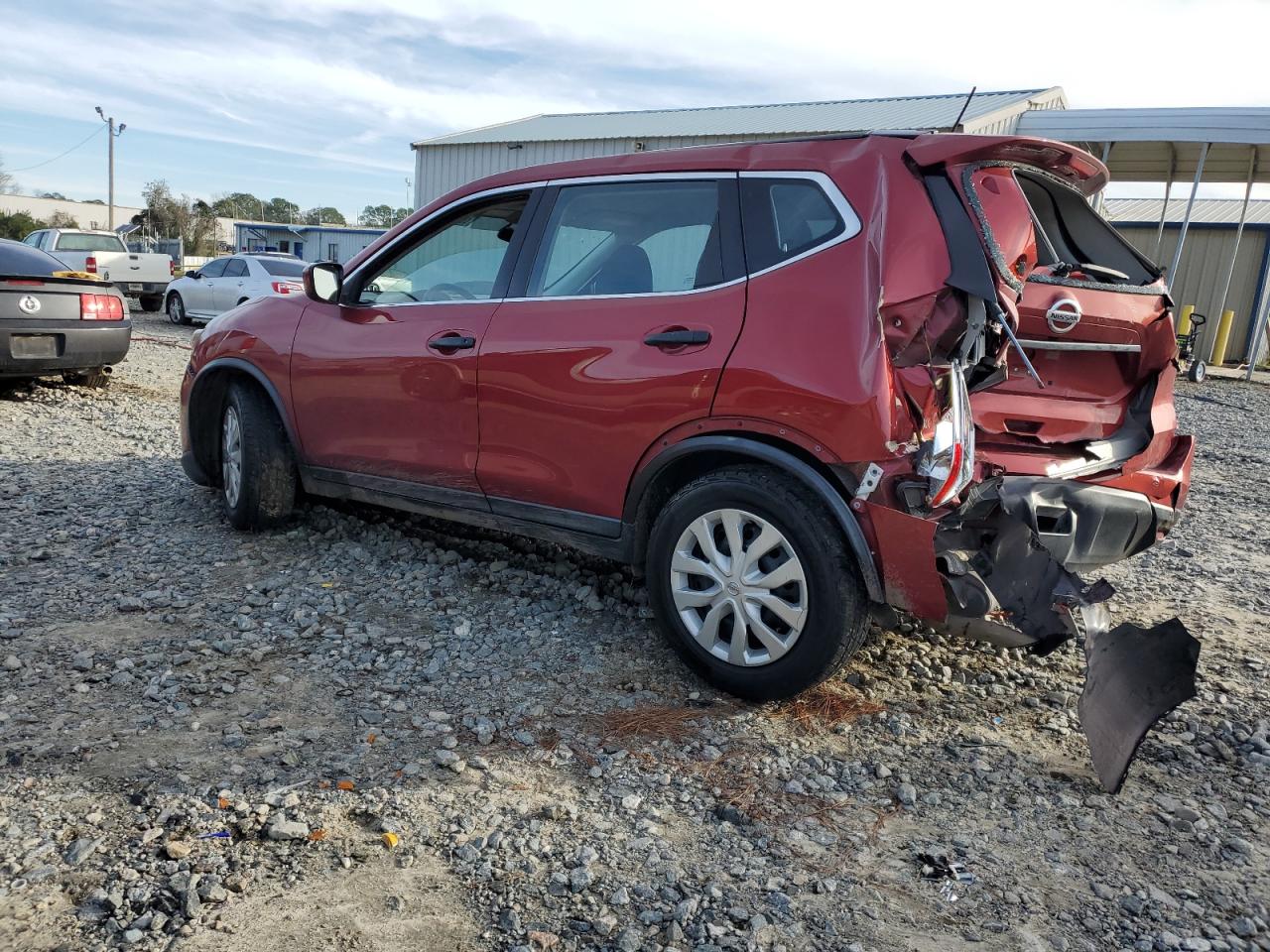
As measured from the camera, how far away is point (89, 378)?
953cm

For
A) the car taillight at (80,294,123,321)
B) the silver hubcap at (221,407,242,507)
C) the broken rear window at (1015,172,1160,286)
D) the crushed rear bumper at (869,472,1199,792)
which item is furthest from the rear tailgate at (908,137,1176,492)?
the car taillight at (80,294,123,321)

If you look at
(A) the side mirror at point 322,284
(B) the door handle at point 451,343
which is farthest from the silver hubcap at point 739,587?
(A) the side mirror at point 322,284

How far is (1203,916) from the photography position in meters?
2.39

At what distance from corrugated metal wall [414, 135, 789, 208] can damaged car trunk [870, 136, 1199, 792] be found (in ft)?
56.3

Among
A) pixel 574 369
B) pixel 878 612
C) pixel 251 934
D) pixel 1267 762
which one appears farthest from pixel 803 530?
pixel 251 934

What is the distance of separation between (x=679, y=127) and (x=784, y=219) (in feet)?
59.4

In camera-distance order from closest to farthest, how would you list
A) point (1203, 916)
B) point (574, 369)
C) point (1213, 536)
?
1. point (1203, 916)
2. point (574, 369)
3. point (1213, 536)

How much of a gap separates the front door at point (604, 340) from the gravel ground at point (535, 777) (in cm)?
70

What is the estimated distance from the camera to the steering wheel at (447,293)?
421 cm

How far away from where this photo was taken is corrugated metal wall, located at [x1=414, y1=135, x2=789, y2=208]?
823 inches

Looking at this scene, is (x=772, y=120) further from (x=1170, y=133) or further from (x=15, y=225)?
(x=15, y=225)

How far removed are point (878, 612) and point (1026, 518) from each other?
1.95 ft

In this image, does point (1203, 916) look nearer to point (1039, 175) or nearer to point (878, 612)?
point (878, 612)

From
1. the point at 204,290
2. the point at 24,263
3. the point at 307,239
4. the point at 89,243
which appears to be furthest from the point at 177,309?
the point at 307,239
